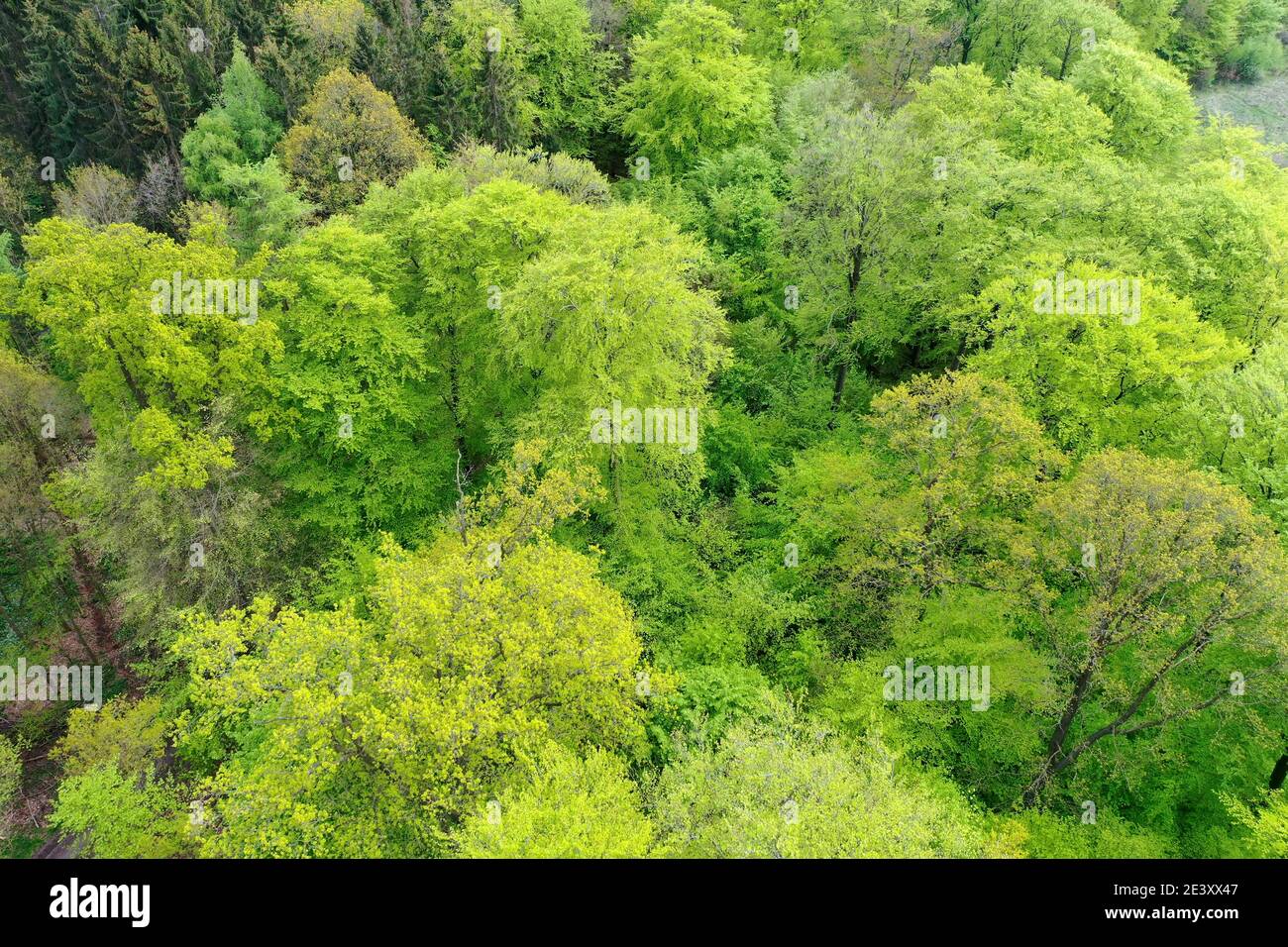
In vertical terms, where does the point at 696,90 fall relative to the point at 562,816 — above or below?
above

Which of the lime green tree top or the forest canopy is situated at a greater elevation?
the lime green tree top

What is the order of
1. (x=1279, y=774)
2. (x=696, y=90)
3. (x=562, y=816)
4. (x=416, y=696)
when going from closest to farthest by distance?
(x=562, y=816), (x=416, y=696), (x=1279, y=774), (x=696, y=90)

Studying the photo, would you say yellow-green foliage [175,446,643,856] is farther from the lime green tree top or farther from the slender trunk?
the lime green tree top

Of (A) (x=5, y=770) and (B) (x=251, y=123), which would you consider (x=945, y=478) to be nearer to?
(A) (x=5, y=770)

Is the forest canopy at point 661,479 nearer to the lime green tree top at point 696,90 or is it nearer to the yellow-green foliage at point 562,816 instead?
the yellow-green foliage at point 562,816

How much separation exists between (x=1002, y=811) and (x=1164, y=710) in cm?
542

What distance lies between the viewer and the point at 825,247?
3306cm

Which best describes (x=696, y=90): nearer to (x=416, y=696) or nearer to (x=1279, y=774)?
(x=416, y=696)

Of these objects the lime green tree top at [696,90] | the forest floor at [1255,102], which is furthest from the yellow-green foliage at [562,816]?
the forest floor at [1255,102]

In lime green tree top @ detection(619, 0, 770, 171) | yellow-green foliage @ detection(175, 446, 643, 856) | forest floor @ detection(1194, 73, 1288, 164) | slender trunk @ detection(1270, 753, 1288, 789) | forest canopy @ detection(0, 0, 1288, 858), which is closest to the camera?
yellow-green foliage @ detection(175, 446, 643, 856)

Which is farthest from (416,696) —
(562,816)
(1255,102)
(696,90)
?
(1255,102)

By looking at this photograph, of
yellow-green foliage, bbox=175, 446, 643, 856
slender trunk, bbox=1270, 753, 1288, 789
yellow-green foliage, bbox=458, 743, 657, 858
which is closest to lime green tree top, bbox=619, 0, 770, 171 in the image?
yellow-green foliage, bbox=175, 446, 643, 856
